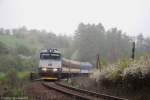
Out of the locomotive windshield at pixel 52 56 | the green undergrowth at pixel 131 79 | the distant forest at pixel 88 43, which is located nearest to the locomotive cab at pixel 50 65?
the locomotive windshield at pixel 52 56

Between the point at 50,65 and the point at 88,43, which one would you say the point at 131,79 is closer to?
the point at 50,65

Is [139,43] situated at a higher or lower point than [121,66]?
higher

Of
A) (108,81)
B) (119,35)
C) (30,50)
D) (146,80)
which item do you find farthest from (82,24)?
(146,80)

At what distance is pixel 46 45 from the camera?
120m

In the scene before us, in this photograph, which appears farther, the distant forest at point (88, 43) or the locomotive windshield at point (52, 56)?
the distant forest at point (88, 43)

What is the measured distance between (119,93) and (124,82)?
4.03ft

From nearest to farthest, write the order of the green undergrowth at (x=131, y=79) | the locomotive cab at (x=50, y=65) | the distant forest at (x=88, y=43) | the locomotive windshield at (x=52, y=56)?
the green undergrowth at (x=131, y=79), the locomotive cab at (x=50, y=65), the locomotive windshield at (x=52, y=56), the distant forest at (x=88, y=43)

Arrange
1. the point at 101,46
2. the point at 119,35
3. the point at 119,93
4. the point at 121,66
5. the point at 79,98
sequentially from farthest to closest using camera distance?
the point at 119,35, the point at 101,46, the point at 121,66, the point at 119,93, the point at 79,98

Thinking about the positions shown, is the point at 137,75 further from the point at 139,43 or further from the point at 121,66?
the point at 139,43

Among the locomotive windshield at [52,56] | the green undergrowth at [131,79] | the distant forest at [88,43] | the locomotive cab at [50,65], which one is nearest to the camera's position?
the green undergrowth at [131,79]

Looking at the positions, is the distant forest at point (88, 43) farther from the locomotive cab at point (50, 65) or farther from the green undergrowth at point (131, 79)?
the green undergrowth at point (131, 79)

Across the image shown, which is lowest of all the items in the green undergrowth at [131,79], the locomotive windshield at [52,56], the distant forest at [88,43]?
the green undergrowth at [131,79]

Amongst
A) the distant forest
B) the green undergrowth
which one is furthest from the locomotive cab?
the distant forest

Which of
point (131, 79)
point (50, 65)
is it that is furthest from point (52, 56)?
point (131, 79)
